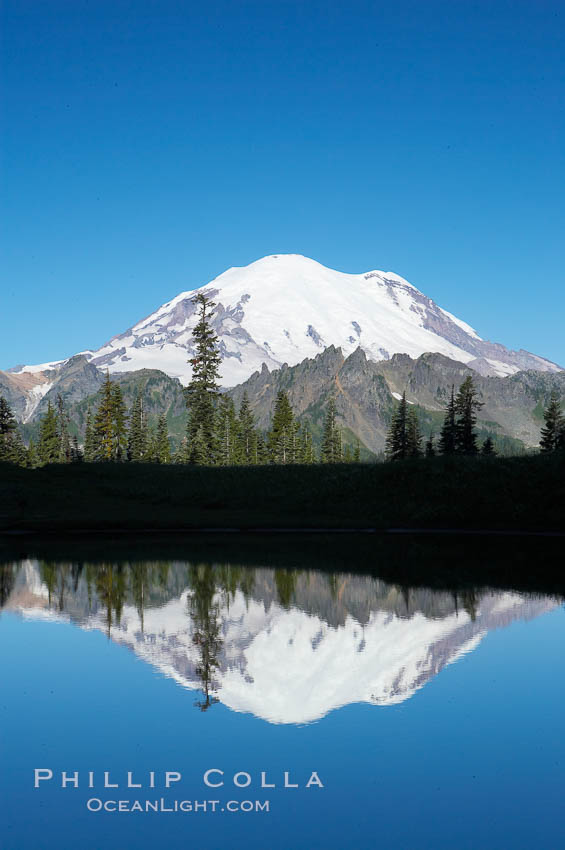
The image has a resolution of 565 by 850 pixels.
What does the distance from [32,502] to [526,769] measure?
35124 mm

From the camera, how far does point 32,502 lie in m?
41.1

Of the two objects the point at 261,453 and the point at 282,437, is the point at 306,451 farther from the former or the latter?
the point at 282,437

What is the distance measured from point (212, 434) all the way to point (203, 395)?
488 centimetres

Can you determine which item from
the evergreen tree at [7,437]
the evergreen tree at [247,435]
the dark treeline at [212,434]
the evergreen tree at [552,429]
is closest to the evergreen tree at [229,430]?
the dark treeline at [212,434]

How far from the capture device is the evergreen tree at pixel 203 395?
272 ft

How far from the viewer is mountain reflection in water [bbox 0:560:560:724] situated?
13.4 m

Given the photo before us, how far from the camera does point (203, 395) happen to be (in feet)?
273

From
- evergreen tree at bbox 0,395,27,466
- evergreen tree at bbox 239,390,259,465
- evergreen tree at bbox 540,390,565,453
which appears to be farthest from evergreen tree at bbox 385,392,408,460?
evergreen tree at bbox 0,395,27,466

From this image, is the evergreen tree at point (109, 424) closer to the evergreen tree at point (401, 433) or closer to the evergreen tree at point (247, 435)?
the evergreen tree at point (247, 435)

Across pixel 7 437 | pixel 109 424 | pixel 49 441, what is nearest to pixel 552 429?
pixel 109 424

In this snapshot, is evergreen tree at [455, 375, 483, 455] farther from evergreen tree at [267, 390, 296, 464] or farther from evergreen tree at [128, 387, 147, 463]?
evergreen tree at [128, 387, 147, 463]

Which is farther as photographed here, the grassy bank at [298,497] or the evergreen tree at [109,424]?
the evergreen tree at [109,424]

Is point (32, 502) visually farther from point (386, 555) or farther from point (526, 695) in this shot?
point (526, 695)

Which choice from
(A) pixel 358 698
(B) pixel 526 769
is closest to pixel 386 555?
(A) pixel 358 698
